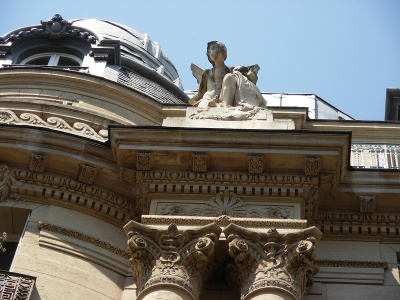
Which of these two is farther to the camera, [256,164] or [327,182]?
[327,182]

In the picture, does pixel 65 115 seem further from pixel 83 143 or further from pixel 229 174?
pixel 229 174

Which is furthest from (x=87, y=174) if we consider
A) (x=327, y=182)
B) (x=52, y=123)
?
(x=327, y=182)

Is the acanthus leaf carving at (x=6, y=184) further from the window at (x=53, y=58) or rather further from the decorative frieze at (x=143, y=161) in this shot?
the window at (x=53, y=58)

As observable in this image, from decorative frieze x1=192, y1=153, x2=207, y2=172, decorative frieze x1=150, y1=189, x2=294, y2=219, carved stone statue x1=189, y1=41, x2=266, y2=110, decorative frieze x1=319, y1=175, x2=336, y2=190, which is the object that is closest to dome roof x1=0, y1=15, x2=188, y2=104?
carved stone statue x1=189, y1=41, x2=266, y2=110

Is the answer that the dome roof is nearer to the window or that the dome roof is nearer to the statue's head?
the window

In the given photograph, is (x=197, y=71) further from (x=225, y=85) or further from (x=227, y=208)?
(x=227, y=208)

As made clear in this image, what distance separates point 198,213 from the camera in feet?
53.7

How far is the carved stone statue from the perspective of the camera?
18.6 meters

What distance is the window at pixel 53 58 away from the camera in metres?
26.2

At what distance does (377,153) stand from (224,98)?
3310 mm

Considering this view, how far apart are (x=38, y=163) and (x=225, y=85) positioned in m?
3.70

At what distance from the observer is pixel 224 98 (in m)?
18.5

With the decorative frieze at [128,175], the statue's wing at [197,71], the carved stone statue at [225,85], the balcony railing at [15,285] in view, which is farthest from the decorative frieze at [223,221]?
the statue's wing at [197,71]

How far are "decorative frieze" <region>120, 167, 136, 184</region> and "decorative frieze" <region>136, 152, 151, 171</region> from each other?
165mm
